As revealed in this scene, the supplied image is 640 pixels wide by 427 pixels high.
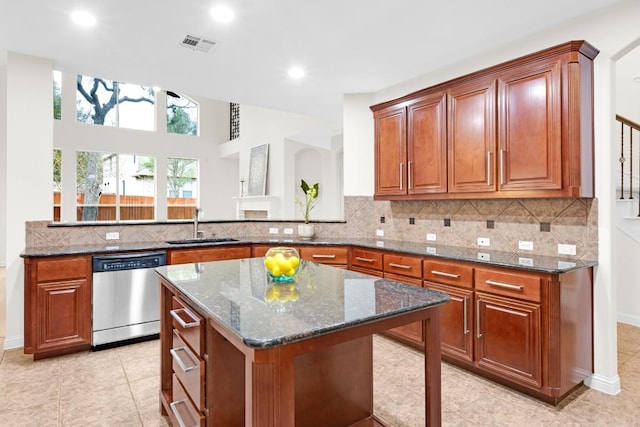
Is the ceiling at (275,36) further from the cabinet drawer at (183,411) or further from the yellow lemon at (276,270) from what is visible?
the cabinet drawer at (183,411)

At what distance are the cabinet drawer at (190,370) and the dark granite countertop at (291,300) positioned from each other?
0.28m

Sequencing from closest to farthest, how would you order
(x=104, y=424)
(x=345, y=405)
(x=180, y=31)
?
(x=345, y=405) < (x=104, y=424) < (x=180, y=31)

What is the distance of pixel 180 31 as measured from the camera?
294 cm

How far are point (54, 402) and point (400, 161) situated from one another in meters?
3.36

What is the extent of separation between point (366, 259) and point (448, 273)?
0.95 m

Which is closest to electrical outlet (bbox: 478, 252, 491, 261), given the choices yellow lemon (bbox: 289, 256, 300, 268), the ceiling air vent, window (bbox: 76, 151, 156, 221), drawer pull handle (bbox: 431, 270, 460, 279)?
drawer pull handle (bbox: 431, 270, 460, 279)

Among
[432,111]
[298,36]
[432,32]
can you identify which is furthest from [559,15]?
[298,36]

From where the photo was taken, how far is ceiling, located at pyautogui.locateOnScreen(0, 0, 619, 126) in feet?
8.51

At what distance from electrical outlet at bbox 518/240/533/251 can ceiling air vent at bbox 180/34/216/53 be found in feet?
10.1

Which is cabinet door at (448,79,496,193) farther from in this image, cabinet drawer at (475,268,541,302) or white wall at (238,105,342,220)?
white wall at (238,105,342,220)

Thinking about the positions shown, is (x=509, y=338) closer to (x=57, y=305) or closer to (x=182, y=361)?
(x=182, y=361)

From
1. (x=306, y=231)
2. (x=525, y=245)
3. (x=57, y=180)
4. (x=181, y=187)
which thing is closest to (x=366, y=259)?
(x=306, y=231)

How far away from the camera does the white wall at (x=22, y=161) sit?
3268 millimetres

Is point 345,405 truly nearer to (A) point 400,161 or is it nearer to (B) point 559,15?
(A) point 400,161
